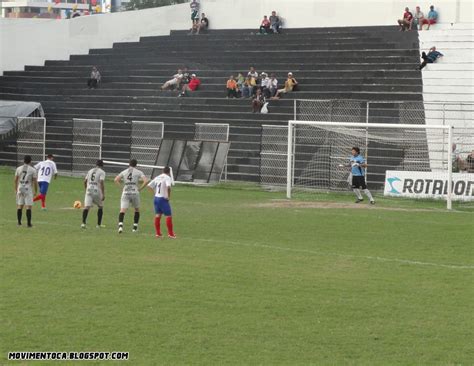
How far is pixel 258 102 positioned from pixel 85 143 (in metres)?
8.01

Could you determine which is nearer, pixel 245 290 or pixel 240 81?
pixel 245 290

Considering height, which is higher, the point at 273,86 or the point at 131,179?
the point at 273,86

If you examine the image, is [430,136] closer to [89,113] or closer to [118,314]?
[89,113]

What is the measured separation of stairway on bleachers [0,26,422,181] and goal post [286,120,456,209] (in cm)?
274

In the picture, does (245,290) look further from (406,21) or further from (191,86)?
(191,86)

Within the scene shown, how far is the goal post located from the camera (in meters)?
39.5

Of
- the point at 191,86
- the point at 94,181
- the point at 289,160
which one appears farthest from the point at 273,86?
the point at 94,181

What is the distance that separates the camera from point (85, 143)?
160 ft

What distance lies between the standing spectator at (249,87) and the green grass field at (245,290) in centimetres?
1943

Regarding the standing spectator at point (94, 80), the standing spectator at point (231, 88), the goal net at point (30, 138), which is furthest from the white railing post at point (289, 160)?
the standing spectator at point (94, 80)

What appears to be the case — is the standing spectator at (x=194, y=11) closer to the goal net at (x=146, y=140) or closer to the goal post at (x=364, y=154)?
the goal net at (x=146, y=140)

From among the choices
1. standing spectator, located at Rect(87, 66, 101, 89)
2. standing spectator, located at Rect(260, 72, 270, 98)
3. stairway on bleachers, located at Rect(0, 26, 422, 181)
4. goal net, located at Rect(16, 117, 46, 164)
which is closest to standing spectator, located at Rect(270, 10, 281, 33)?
Result: stairway on bleachers, located at Rect(0, 26, 422, 181)

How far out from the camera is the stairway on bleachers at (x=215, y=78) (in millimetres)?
47531

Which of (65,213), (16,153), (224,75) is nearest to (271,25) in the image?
(224,75)
